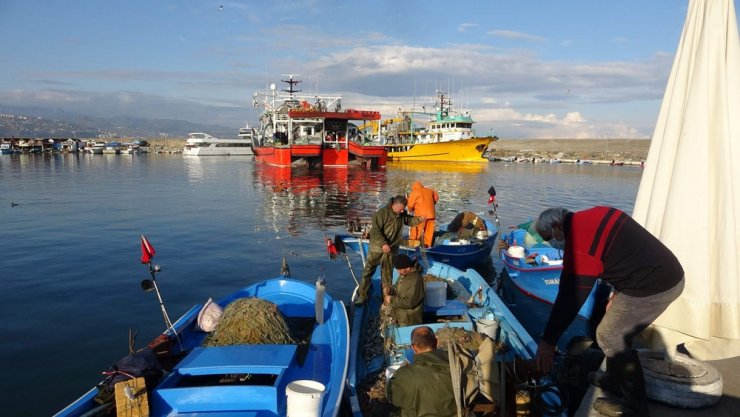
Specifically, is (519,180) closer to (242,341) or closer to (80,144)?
(242,341)

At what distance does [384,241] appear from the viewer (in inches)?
373

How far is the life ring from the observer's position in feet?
14.6

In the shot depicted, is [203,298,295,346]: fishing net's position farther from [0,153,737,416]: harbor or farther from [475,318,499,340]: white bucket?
[0,153,737,416]: harbor

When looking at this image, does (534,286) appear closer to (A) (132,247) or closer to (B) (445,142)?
(A) (132,247)

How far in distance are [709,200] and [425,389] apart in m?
3.22

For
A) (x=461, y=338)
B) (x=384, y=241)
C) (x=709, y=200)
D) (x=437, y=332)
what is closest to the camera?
(x=709, y=200)

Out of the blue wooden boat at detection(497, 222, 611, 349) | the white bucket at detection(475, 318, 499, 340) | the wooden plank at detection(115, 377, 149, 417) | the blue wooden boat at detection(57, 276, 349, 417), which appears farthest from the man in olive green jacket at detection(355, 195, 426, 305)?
the wooden plank at detection(115, 377, 149, 417)

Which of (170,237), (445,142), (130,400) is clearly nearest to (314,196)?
(170,237)

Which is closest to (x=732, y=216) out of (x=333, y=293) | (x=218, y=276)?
(x=333, y=293)

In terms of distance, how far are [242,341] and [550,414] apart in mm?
4153

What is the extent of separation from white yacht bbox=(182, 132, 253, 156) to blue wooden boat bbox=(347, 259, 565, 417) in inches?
3729

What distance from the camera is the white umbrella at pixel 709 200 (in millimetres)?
4402

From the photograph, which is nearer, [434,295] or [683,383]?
[683,383]

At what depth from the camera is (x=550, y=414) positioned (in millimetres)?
5133
